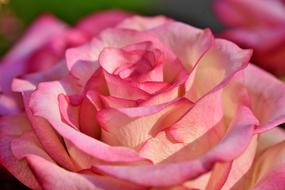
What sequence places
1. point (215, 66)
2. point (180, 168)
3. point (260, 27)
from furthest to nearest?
point (260, 27) → point (215, 66) → point (180, 168)

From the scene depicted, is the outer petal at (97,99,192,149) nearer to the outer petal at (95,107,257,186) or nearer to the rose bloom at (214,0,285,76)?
the outer petal at (95,107,257,186)

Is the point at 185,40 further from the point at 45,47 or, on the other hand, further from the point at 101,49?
the point at 45,47

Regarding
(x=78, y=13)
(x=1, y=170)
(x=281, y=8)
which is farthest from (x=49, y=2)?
(x=1, y=170)

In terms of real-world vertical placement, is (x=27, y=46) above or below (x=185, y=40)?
below

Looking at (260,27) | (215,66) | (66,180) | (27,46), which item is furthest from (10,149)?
(260,27)

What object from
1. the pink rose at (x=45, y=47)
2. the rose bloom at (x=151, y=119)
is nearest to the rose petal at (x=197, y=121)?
the rose bloom at (x=151, y=119)

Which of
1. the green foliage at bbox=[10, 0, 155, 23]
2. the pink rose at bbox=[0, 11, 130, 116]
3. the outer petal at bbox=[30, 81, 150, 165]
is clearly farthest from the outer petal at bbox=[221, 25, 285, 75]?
the green foliage at bbox=[10, 0, 155, 23]
